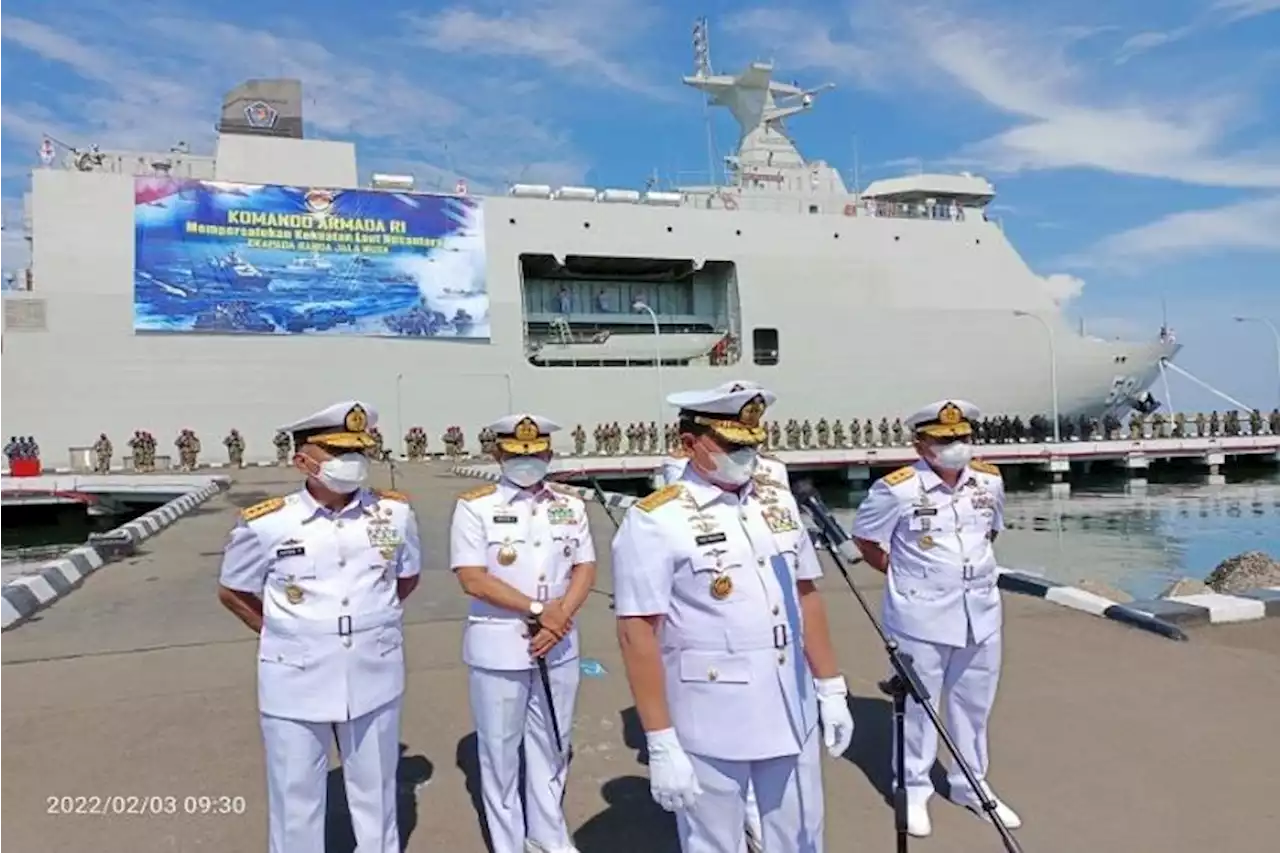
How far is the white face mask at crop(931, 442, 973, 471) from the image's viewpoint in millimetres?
3941

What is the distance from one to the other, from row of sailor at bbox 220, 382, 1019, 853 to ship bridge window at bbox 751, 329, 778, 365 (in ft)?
92.4

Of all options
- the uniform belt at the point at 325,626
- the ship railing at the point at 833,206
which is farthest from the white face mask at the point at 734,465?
the ship railing at the point at 833,206

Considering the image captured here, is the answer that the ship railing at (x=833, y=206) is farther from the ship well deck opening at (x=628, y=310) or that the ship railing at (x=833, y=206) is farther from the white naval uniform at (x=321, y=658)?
the white naval uniform at (x=321, y=658)

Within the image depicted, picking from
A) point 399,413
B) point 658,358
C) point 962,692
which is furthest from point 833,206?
point 962,692

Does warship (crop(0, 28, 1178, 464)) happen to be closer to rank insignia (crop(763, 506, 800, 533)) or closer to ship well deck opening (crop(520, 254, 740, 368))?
ship well deck opening (crop(520, 254, 740, 368))

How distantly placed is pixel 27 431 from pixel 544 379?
13648 millimetres

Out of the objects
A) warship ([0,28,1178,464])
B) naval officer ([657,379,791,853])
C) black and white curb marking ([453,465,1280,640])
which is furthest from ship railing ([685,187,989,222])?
naval officer ([657,379,791,853])

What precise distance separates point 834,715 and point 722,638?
16.3 inches

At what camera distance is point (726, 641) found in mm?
2559

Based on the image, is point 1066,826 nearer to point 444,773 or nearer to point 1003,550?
point 444,773

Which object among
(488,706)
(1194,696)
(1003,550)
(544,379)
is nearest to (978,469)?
(1194,696)

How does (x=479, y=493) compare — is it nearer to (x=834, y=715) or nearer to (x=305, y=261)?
(x=834, y=715)

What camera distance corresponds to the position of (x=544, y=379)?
1163 inches
